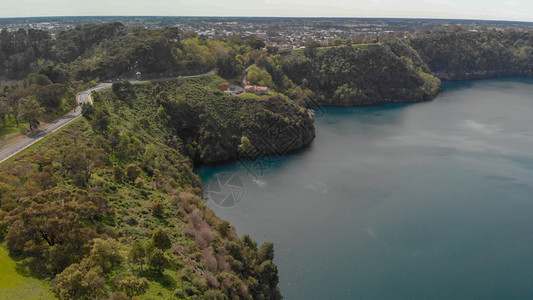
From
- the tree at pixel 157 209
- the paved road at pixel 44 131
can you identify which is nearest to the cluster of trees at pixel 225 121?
the paved road at pixel 44 131

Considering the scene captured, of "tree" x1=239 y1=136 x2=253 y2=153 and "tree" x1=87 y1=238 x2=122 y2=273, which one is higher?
"tree" x1=87 y1=238 x2=122 y2=273

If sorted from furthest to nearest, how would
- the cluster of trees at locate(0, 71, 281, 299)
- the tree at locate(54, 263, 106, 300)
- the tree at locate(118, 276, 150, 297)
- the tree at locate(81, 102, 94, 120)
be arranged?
the tree at locate(81, 102, 94, 120) < the cluster of trees at locate(0, 71, 281, 299) < the tree at locate(118, 276, 150, 297) < the tree at locate(54, 263, 106, 300)

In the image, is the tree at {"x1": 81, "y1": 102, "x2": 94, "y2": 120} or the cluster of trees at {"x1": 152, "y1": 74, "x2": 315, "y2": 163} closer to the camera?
the tree at {"x1": 81, "y1": 102, "x2": 94, "y2": 120}

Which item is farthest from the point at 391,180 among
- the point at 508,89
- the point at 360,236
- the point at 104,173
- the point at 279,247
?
the point at 508,89

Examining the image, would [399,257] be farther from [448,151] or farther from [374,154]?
[448,151]

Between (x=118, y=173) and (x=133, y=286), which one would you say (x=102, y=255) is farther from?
(x=118, y=173)

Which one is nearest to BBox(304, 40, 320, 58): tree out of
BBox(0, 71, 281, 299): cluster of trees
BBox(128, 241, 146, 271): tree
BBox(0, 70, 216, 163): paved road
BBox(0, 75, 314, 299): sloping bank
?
BBox(0, 75, 314, 299): sloping bank

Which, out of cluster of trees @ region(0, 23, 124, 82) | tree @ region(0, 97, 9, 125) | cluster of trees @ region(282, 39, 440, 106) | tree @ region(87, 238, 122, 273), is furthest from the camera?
cluster of trees @ region(282, 39, 440, 106)

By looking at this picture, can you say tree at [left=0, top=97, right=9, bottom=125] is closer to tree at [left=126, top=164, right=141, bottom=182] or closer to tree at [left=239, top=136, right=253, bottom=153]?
tree at [left=126, top=164, right=141, bottom=182]
